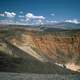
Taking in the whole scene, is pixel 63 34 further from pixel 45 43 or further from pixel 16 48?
Result: pixel 16 48

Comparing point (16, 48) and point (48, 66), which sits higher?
point (16, 48)

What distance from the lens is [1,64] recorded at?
94.7 feet

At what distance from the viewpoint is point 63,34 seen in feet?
148

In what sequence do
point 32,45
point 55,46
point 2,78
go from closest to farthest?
1. point 2,78
2. point 32,45
3. point 55,46

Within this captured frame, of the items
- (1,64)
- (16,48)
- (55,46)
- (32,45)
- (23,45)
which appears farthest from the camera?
(55,46)

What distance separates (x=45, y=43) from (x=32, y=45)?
4.43m

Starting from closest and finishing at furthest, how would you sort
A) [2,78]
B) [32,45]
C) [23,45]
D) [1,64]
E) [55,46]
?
1. [2,78]
2. [1,64]
3. [23,45]
4. [32,45]
5. [55,46]

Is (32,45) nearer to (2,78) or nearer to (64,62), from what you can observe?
(64,62)

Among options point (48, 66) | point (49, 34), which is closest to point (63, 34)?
point (49, 34)

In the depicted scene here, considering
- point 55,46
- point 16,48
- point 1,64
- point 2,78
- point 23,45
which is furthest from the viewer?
point 55,46

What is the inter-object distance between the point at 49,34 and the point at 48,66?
46.4 feet

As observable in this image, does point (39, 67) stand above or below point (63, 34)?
below

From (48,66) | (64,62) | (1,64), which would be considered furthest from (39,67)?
(64,62)

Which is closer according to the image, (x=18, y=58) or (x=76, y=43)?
(x=18, y=58)
